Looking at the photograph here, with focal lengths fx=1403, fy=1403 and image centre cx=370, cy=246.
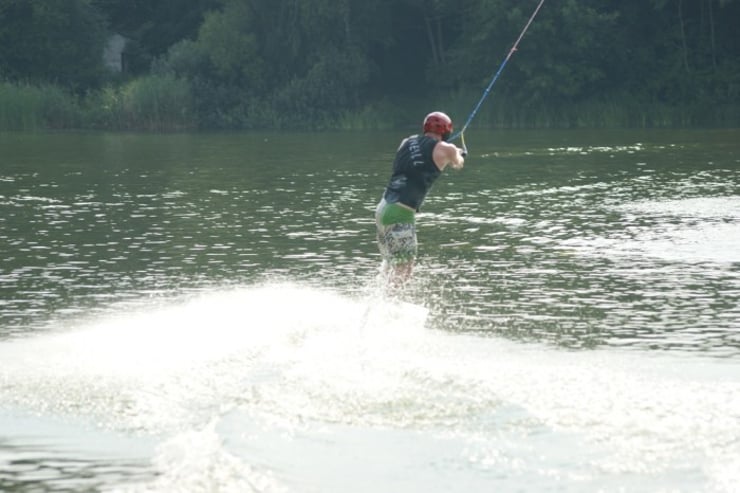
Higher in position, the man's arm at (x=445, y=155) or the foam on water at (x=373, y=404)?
the man's arm at (x=445, y=155)

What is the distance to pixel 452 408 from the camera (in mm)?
8008

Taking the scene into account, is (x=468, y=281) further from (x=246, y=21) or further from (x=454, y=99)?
(x=246, y=21)

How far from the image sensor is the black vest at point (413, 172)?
11781mm

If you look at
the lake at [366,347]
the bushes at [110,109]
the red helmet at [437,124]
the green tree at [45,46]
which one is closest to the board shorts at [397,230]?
the lake at [366,347]

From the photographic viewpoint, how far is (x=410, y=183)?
11.8 m

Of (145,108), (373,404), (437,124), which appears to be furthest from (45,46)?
(373,404)

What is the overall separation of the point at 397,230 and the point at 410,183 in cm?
Answer: 41

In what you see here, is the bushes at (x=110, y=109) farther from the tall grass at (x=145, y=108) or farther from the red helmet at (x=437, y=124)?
the red helmet at (x=437, y=124)

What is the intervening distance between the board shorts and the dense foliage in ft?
147

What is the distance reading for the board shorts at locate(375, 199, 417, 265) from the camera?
1182 centimetres

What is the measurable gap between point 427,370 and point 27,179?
20.5 m

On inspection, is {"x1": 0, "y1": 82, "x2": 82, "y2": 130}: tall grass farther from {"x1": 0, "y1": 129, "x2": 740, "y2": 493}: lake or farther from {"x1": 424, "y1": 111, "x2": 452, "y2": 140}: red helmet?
{"x1": 424, "y1": 111, "x2": 452, "y2": 140}: red helmet

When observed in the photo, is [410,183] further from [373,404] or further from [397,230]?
[373,404]

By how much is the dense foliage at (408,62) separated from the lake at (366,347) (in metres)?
38.6
